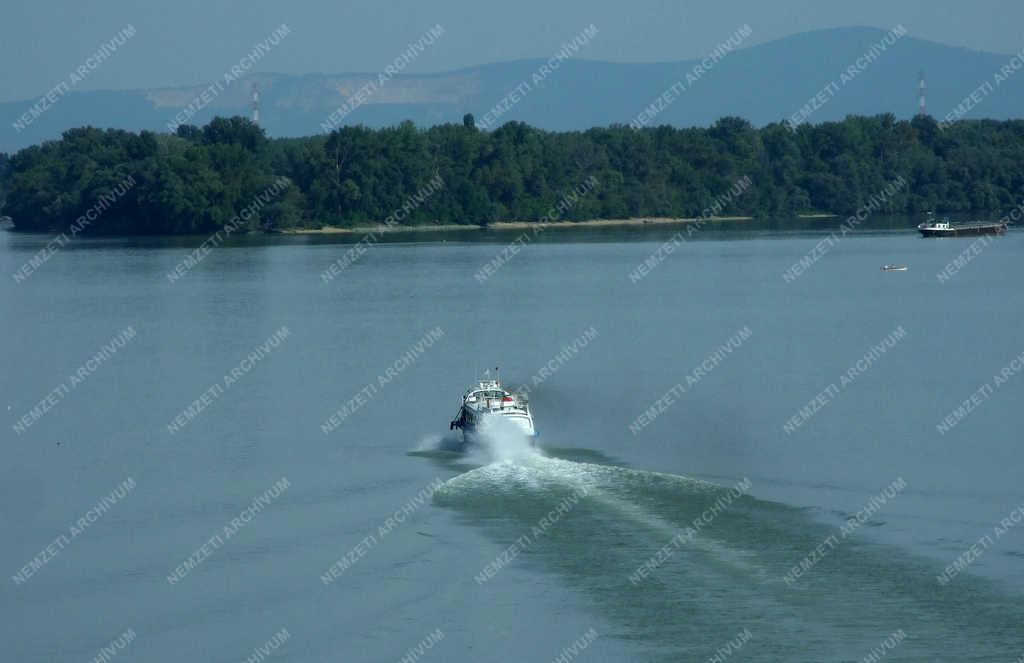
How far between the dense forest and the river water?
2937 inches

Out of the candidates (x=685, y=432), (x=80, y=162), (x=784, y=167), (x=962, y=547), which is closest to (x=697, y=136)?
(x=784, y=167)

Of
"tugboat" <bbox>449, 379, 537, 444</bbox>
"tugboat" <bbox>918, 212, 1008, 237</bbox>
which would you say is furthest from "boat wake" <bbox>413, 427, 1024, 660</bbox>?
"tugboat" <bbox>918, 212, 1008, 237</bbox>

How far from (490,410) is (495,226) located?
113315 mm

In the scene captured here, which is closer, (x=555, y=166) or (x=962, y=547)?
(x=962, y=547)

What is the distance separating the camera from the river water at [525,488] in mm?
20062

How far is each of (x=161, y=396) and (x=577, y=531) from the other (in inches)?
797

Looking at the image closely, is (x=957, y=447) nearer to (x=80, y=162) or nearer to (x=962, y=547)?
(x=962, y=547)

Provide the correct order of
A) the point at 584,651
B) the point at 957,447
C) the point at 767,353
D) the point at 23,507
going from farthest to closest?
the point at 767,353
the point at 957,447
the point at 23,507
the point at 584,651

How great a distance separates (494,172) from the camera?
141500mm

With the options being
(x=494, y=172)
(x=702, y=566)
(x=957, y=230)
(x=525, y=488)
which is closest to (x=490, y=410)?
(x=525, y=488)

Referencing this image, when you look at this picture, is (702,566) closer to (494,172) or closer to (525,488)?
(525,488)

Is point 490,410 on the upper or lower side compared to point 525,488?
upper

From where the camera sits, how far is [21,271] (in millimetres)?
91938

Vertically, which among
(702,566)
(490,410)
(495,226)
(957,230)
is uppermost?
(495,226)
